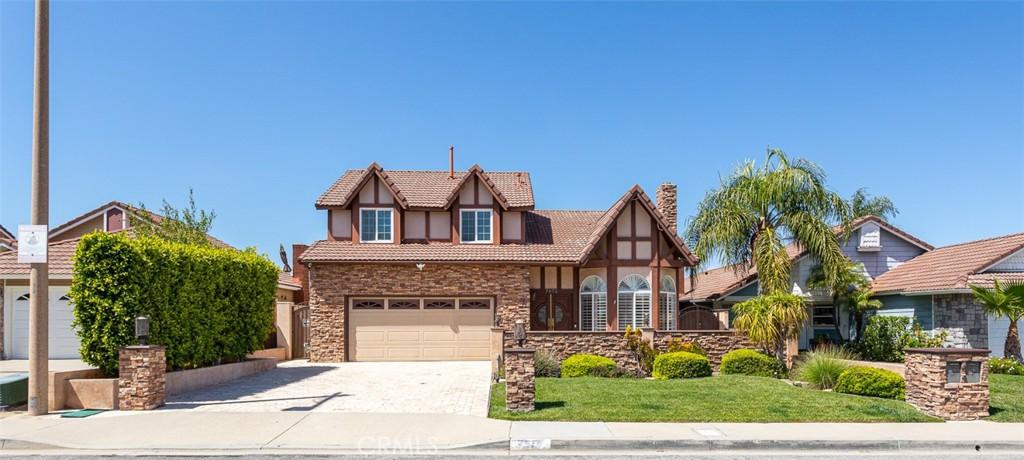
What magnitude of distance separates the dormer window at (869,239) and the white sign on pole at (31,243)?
79.0ft

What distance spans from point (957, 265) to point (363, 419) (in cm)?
1908

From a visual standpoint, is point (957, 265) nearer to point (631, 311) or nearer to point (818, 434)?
point (631, 311)

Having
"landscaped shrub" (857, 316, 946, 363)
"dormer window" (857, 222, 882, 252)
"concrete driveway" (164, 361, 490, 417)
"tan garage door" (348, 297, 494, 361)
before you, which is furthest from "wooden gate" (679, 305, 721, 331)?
"dormer window" (857, 222, 882, 252)

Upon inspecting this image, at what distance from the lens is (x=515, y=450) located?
31.6 feet

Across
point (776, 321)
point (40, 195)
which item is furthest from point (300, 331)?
point (776, 321)

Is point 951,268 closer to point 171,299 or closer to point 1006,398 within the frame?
point 1006,398

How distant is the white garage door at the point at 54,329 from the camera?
69.0 feet

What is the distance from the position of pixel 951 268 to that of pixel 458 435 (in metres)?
18.2

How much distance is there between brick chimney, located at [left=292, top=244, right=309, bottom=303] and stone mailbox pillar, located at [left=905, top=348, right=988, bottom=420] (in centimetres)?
2132

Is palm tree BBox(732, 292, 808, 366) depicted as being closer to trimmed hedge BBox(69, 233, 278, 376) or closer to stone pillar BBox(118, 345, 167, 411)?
trimmed hedge BBox(69, 233, 278, 376)

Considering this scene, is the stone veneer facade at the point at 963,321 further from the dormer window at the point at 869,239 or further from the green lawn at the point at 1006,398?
the dormer window at the point at 869,239

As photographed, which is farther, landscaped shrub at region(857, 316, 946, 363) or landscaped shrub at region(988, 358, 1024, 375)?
landscaped shrub at region(857, 316, 946, 363)

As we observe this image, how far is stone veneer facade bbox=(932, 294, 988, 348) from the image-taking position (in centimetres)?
1983

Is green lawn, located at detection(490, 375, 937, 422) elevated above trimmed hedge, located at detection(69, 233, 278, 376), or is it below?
below
